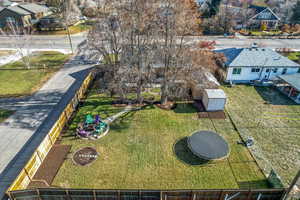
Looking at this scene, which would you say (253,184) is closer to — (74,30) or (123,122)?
(123,122)

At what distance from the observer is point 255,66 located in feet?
73.2

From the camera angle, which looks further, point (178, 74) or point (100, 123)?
point (178, 74)

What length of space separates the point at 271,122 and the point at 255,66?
882 cm

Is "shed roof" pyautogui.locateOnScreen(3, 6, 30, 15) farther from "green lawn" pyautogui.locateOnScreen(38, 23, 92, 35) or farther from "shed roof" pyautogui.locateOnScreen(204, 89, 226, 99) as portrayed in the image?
"shed roof" pyautogui.locateOnScreen(204, 89, 226, 99)

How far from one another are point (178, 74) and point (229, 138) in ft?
23.8

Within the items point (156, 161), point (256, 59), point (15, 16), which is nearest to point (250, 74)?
point (256, 59)

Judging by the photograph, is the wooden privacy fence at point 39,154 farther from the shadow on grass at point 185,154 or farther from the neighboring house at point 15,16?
the neighboring house at point 15,16

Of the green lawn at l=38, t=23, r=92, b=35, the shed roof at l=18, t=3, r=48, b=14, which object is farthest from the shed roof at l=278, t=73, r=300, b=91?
the shed roof at l=18, t=3, r=48, b=14

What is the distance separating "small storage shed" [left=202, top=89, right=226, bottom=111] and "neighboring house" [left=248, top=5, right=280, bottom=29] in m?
41.4

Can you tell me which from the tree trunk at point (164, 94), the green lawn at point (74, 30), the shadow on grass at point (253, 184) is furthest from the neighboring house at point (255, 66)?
the green lawn at point (74, 30)

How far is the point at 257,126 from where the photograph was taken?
15.9m

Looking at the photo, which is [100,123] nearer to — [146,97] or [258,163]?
[146,97]

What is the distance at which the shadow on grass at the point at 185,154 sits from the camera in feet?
41.1

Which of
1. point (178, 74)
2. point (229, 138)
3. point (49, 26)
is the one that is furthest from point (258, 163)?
point (49, 26)
